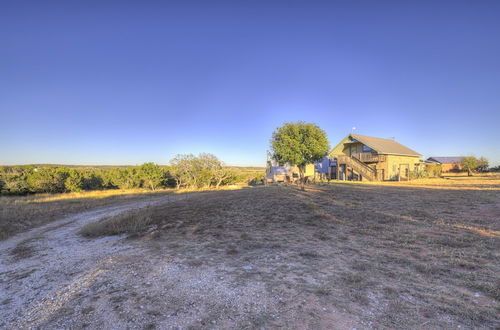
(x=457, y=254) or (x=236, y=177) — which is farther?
(x=236, y=177)

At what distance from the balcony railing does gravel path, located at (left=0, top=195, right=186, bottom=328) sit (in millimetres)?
31885

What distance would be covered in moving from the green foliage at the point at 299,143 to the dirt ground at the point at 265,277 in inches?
584

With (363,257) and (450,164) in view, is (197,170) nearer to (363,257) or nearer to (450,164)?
(363,257)

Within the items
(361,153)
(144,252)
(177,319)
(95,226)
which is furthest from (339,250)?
(361,153)

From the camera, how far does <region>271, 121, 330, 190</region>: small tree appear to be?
22266mm

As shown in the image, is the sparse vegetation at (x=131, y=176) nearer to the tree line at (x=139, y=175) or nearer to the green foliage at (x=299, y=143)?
the tree line at (x=139, y=175)

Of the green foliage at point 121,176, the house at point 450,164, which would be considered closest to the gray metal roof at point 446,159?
the house at point 450,164

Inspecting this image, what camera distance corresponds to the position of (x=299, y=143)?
→ 73.6 ft

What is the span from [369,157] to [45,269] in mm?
33893

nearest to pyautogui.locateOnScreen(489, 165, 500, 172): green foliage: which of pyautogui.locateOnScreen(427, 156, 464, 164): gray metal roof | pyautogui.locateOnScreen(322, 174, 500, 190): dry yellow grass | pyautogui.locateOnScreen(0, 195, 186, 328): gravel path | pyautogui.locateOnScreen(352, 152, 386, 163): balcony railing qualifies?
pyautogui.locateOnScreen(427, 156, 464, 164): gray metal roof

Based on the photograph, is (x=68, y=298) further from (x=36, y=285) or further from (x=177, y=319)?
(x=177, y=319)

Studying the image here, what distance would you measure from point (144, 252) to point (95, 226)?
3.95 metres

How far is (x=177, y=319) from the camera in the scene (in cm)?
285

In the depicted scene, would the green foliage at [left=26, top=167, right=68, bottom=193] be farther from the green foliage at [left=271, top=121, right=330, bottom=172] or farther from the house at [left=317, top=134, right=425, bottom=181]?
the house at [left=317, top=134, right=425, bottom=181]
